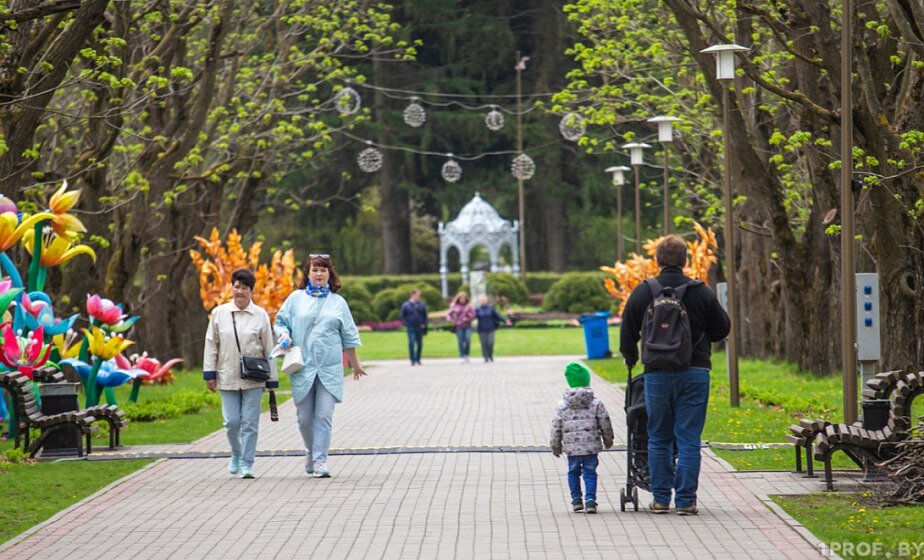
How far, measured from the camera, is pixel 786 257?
23.6 m

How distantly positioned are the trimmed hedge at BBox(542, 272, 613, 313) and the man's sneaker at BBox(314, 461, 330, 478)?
43.7 meters

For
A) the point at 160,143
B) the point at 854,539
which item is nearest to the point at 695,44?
the point at 160,143

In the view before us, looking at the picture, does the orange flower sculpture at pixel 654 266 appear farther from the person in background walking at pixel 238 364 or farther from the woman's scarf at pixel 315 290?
the person in background walking at pixel 238 364

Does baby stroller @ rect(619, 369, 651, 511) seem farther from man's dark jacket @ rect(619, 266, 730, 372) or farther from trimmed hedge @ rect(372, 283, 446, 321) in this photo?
trimmed hedge @ rect(372, 283, 446, 321)

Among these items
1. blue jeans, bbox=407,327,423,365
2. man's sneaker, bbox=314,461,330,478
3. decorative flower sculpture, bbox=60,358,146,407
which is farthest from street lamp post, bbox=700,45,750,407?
blue jeans, bbox=407,327,423,365

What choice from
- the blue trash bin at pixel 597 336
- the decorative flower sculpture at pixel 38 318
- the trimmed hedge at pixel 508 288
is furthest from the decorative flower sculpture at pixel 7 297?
the trimmed hedge at pixel 508 288

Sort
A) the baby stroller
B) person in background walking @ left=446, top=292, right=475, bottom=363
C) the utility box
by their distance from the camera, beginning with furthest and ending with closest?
person in background walking @ left=446, top=292, right=475, bottom=363 < the utility box < the baby stroller

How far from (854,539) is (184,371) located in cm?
2291

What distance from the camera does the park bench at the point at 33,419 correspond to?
14.2 m

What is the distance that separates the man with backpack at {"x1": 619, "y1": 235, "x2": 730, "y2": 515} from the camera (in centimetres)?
966

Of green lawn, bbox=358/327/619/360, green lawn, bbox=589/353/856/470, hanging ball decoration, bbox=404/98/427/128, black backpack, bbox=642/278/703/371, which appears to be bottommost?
green lawn, bbox=358/327/619/360

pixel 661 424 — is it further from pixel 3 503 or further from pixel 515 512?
pixel 3 503

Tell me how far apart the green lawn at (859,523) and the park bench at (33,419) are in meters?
6.88

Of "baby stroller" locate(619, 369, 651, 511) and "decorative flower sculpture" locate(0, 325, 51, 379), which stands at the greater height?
"decorative flower sculpture" locate(0, 325, 51, 379)
